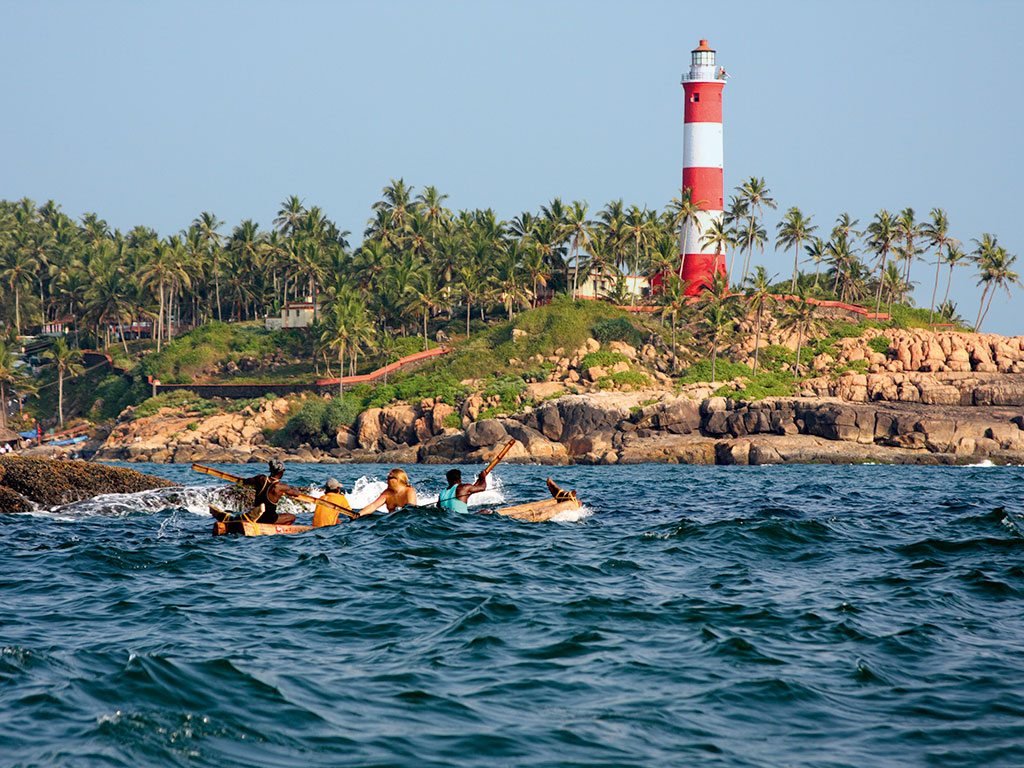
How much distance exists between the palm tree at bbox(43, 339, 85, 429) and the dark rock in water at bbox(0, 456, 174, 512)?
2226 inches

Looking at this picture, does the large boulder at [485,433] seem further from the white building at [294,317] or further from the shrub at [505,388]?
the white building at [294,317]

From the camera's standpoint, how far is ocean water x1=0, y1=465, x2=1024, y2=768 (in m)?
9.93

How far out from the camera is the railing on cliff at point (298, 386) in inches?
3049

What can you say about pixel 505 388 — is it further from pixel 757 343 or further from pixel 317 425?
pixel 757 343

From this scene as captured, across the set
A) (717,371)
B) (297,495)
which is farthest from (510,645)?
(717,371)

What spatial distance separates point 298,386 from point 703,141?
98.5 ft

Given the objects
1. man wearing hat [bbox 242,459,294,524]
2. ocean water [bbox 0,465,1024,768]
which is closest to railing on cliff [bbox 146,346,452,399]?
ocean water [bbox 0,465,1024,768]

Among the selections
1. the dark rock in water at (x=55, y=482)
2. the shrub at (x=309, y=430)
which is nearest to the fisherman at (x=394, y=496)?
the dark rock in water at (x=55, y=482)

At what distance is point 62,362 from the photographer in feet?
271

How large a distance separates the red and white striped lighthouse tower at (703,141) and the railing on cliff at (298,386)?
1901 cm

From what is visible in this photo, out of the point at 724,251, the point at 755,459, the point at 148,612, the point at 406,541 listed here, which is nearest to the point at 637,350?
the point at 724,251

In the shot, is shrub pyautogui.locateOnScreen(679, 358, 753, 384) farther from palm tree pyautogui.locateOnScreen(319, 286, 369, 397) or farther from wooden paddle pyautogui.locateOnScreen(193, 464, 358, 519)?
wooden paddle pyautogui.locateOnScreen(193, 464, 358, 519)

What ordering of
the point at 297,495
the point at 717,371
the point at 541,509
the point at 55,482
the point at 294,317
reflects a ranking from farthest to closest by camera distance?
1. the point at 294,317
2. the point at 717,371
3. the point at 55,482
4. the point at 541,509
5. the point at 297,495

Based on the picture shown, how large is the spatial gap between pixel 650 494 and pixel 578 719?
82.3ft
